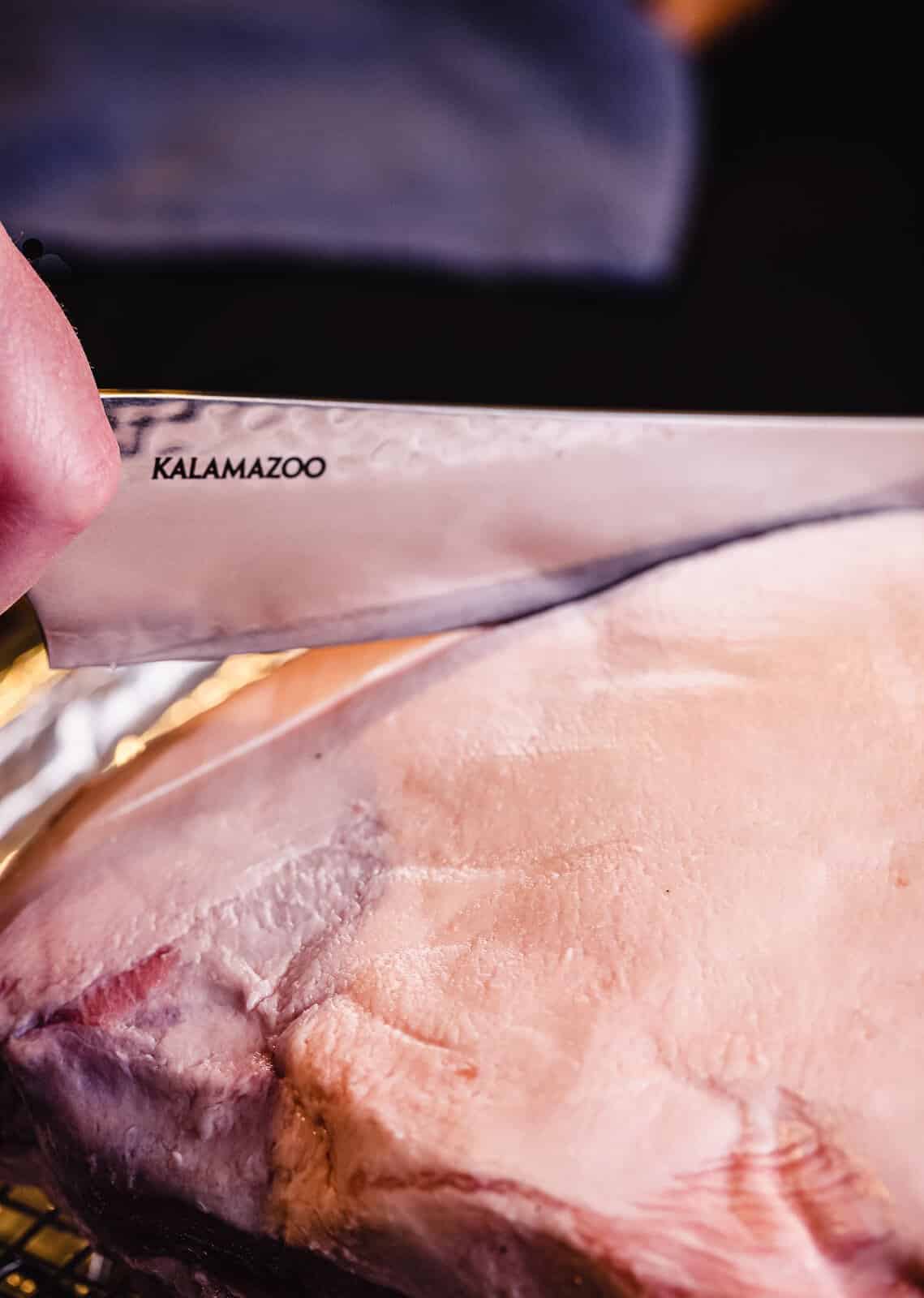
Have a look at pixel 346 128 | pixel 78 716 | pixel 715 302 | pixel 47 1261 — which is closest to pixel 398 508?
pixel 78 716

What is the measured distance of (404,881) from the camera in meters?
0.76

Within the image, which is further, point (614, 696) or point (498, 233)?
point (498, 233)

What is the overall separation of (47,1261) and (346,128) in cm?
179

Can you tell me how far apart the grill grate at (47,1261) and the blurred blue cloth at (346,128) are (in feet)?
3.60

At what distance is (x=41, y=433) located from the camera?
1.87ft

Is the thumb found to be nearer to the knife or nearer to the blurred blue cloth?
the knife

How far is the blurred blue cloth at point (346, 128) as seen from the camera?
1590 mm

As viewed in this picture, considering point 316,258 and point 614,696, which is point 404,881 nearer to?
point 614,696

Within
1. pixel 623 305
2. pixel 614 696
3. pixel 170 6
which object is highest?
pixel 170 6

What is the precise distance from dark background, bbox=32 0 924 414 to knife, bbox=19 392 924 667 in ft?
3.88

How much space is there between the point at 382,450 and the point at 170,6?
1246 mm

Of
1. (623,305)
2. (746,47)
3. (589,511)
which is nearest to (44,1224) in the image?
(589,511)

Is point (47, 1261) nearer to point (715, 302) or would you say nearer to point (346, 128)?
point (346, 128)

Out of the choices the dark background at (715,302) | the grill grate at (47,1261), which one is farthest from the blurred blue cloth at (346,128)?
the grill grate at (47,1261)
